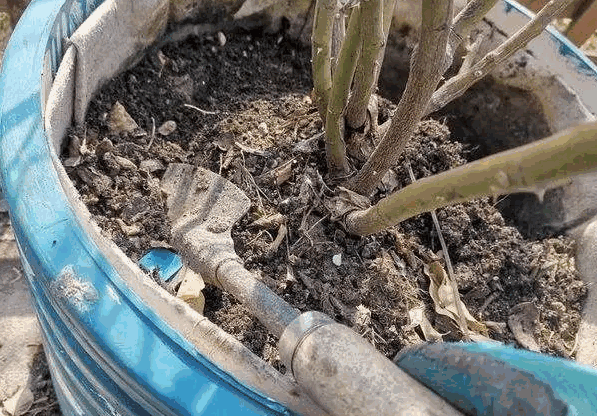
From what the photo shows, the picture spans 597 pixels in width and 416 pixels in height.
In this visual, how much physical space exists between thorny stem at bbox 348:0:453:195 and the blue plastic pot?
1.25 ft

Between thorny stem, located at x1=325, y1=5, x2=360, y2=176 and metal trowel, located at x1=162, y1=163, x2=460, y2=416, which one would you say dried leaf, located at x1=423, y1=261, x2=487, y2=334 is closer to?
thorny stem, located at x1=325, y1=5, x2=360, y2=176

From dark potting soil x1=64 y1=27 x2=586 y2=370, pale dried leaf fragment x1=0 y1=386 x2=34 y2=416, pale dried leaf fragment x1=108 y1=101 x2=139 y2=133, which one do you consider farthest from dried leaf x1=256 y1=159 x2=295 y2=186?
pale dried leaf fragment x1=0 y1=386 x2=34 y2=416

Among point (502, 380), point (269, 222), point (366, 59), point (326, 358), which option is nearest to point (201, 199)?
point (269, 222)

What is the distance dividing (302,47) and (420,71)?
580mm

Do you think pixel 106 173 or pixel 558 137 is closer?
pixel 558 137

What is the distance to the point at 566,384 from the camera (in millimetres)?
643

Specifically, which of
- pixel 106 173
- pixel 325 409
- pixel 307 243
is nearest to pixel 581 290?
pixel 307 243

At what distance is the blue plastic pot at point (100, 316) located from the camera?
0.68m

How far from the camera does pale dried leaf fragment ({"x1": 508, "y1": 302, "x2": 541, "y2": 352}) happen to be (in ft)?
3.51

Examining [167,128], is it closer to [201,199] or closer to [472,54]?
[201,199]

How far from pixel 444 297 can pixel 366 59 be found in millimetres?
374

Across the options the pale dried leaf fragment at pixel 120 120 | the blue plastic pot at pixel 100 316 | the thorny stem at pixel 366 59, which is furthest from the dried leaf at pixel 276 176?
the blue plastic pot at pixel 100 316

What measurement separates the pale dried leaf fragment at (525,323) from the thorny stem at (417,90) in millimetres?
296

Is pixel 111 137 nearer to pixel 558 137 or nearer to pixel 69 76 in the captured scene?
pixel 69 76
